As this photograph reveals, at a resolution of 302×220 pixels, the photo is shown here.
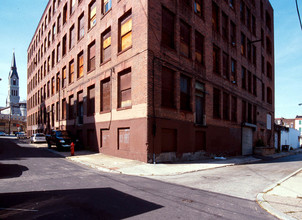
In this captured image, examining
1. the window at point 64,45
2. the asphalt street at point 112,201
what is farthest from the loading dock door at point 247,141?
the window at point 64,45

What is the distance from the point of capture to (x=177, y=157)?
15398 mm

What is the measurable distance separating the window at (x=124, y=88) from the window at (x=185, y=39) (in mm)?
4457

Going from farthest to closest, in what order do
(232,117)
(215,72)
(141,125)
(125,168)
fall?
(232,117) → (215,72) → (141,125) → (125,168)

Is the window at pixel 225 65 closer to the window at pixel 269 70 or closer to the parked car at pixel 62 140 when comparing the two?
the parked car at pixel 62 140

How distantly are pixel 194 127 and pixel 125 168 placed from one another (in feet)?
24.5

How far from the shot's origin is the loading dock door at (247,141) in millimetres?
25694

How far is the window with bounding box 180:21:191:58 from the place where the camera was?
16.9 metres

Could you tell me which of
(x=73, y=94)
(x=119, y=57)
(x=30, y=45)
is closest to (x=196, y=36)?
(x=119, y=57)

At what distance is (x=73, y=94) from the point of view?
79.6 ft

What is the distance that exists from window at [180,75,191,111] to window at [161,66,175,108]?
3.84 ft

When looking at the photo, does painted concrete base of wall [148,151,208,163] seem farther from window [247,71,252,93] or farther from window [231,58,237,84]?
window [247,71,252,93]

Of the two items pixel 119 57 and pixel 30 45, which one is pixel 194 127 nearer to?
pixel 119 57

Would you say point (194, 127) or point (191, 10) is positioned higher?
point (191, 10)

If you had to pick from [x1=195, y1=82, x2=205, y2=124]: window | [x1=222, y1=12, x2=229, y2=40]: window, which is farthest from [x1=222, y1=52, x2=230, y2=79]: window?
[x1=195, y1=82, x2=205, y2=124]: window
